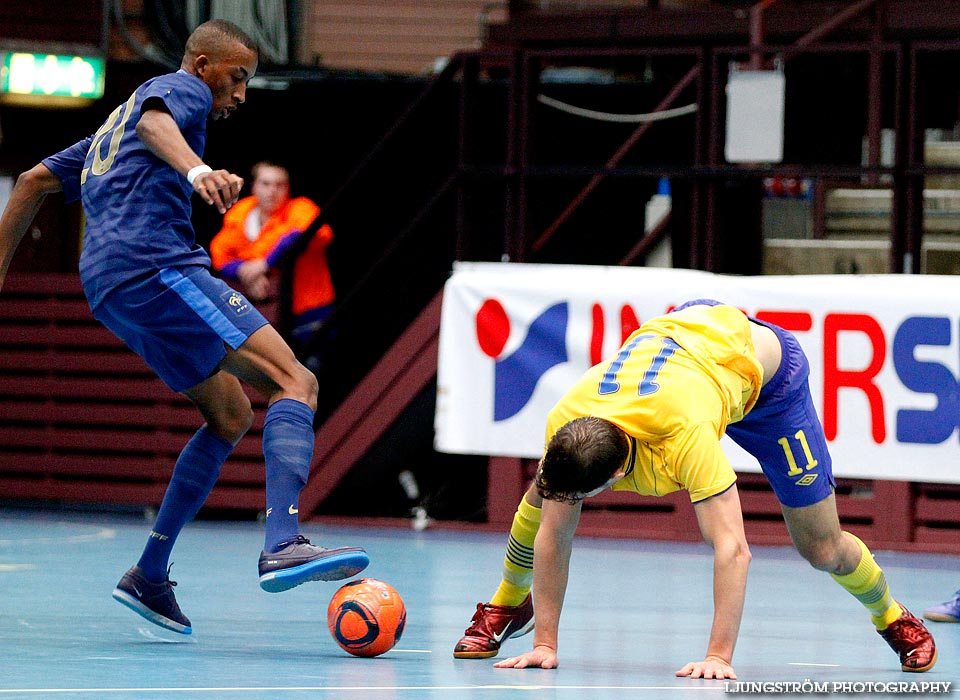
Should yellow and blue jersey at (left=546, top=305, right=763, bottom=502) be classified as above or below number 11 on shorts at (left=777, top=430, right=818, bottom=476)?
above

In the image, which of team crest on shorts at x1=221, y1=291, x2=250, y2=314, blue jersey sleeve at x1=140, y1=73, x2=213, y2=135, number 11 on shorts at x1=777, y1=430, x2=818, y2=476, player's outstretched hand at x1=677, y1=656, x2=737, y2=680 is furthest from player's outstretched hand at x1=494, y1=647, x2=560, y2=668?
blue jersey sleeve at x1=140, y1=73, x2=213, y2=135

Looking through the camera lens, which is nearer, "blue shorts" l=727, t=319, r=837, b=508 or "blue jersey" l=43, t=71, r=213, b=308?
"blue shorts" l=727, t=319, r=837, b=508

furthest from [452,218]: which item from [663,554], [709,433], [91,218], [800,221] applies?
[709,433]

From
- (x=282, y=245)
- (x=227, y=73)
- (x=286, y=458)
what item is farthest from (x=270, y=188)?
(x=286, y=458)

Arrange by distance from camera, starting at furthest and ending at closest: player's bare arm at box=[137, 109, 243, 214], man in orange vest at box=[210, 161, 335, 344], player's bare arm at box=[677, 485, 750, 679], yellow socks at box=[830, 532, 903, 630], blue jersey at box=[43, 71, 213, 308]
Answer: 1. man in orange vest at box=[210, 161, 335, 344]
2. blue jersey at box=[43, 71, 213, 308]
3. yellow socks at box=[830, 532, 903, 630]
4. player's bare arm at box=[137, 109, 243, 214]
5. player's bare arm at box=[677, 485, 750, 679]

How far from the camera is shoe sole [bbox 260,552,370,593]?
16.0 feet

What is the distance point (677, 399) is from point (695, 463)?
0.62ft

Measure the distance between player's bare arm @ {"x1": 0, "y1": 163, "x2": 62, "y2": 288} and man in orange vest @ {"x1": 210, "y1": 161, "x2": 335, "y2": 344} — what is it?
15.2 ft

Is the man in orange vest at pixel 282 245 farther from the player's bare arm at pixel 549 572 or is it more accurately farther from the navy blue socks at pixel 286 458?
the player's bare arm at pixel 549 572

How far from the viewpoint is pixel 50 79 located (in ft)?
42.4

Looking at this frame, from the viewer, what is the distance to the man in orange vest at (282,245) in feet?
34.4

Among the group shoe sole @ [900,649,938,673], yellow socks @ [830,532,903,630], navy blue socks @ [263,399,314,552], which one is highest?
navy blue socks @ [263,399,314,552]

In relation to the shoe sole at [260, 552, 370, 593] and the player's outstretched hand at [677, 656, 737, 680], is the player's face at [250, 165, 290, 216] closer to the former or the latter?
the shoe sole at [260, 552, 370, 593]

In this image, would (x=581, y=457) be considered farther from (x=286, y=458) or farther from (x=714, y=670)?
(x=286, y=458)
